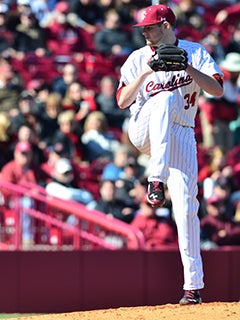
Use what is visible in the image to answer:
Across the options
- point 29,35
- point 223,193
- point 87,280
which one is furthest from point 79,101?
point 87,280

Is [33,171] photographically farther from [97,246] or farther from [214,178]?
[214,178]

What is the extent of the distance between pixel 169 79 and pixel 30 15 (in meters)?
8.22

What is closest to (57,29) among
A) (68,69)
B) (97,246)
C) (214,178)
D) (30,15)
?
(30,15)

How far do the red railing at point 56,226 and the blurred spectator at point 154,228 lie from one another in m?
0.33

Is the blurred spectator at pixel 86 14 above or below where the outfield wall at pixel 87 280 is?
above

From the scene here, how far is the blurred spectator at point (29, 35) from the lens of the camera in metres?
14.9

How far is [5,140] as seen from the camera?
39.6 ft

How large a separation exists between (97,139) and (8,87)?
1.54 meters

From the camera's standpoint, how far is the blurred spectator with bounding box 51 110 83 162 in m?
12.5

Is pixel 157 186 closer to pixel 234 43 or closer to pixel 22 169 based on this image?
pixel 22 169

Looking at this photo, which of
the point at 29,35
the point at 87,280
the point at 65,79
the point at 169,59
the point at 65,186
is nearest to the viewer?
the point at 169,59

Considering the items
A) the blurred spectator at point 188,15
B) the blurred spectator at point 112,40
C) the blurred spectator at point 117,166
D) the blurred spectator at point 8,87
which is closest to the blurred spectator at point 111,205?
the blurred spectator at point 117,166

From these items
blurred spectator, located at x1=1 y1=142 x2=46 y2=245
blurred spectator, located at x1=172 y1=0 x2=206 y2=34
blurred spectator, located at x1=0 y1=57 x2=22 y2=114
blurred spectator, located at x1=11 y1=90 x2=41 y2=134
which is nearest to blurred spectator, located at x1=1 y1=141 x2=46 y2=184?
blurred spectator, located at x1=1 y1=142 x2=46 y2=245

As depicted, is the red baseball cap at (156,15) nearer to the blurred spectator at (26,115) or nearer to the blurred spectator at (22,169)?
the blurred spectator at (22,169)
